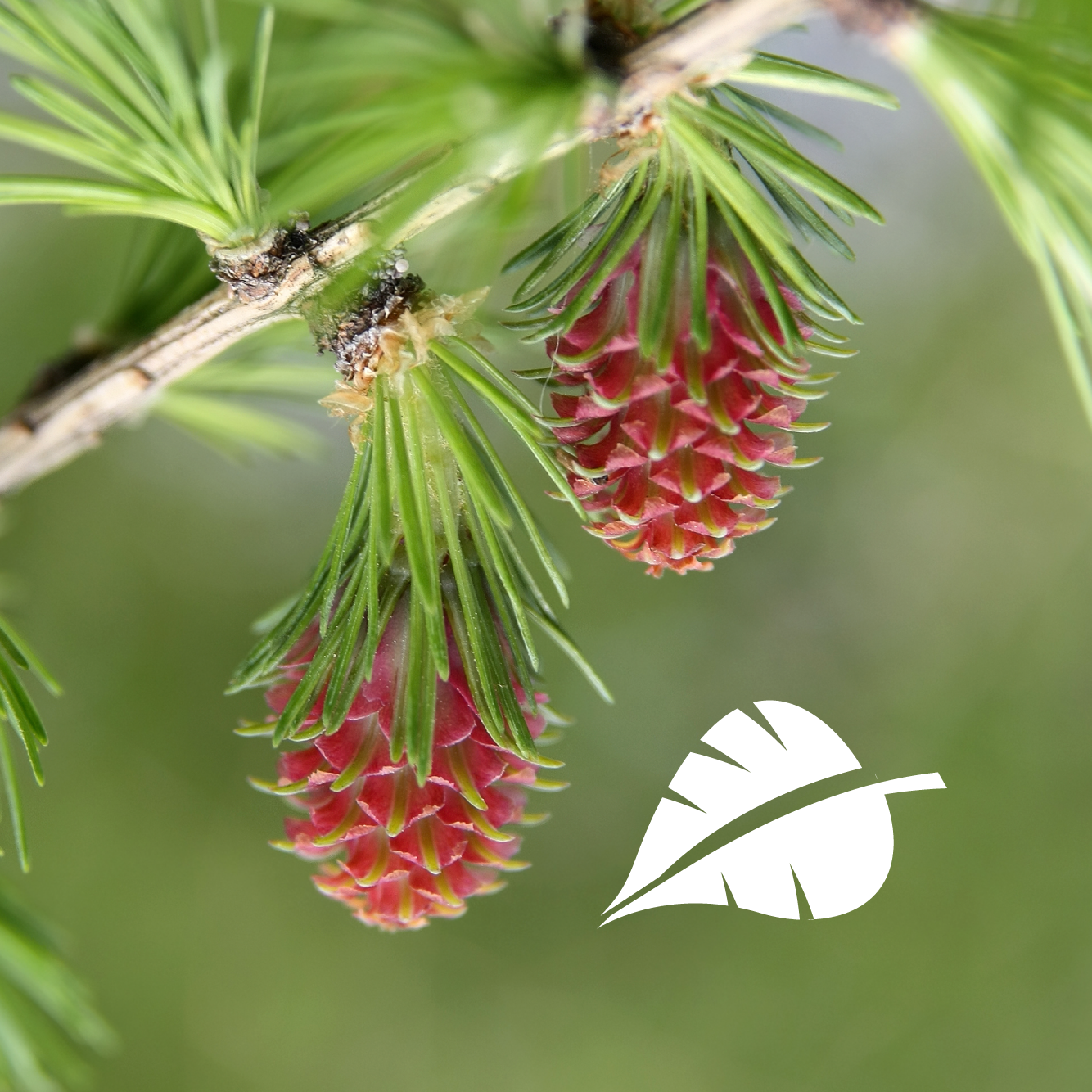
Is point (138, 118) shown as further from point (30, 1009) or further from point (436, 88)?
point (30, 1009)

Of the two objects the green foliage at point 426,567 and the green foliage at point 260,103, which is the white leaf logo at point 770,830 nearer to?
the green foliage at point 426,567

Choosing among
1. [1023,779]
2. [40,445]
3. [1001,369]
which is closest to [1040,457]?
[1001,369]

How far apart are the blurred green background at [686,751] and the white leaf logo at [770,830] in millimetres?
422

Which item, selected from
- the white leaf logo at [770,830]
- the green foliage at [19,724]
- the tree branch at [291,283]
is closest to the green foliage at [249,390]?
the tree branch at [291,283]

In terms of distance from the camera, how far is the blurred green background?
0.80 metres

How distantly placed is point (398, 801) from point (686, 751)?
58 centimetres

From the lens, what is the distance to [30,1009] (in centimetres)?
36

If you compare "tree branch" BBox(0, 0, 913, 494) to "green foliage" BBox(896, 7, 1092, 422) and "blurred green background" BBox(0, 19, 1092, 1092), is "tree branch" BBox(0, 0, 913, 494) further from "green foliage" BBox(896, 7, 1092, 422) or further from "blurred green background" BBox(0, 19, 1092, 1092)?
"blurred green background" BBox(0, 19, 1092, 1092)

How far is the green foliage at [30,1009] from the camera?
0.33m

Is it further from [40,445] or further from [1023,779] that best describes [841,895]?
[1023,779]

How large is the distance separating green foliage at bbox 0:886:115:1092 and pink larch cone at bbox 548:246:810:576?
269 mm

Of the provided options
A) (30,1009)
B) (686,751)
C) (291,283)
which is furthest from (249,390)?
(686,751)

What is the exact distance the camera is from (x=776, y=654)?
879mm

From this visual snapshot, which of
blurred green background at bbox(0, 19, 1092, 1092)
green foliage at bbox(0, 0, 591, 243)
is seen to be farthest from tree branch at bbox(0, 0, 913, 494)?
blurred green background at bbox(0, 19, 1092, 1092)
